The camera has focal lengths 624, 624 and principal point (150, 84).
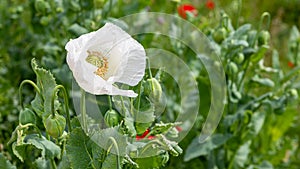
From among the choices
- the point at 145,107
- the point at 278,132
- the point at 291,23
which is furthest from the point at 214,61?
the point at 291,23

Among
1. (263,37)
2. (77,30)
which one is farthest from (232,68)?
(77,30)

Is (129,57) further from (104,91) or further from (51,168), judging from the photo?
(51,168)

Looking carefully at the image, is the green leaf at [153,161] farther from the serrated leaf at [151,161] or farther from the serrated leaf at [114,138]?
the serrated leaf at [114,138]

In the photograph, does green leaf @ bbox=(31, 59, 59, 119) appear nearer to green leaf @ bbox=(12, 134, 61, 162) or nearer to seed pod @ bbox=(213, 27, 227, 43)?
green leaf @ bbox=(12, 134, 61, 162)

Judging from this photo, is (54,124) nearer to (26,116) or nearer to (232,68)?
(26,116)

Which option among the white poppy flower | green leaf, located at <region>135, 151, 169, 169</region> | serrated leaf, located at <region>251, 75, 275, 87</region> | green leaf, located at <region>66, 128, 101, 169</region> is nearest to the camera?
the white poppy flower

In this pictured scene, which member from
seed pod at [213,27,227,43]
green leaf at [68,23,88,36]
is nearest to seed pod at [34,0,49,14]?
green leaf at [68,23,88,36]
